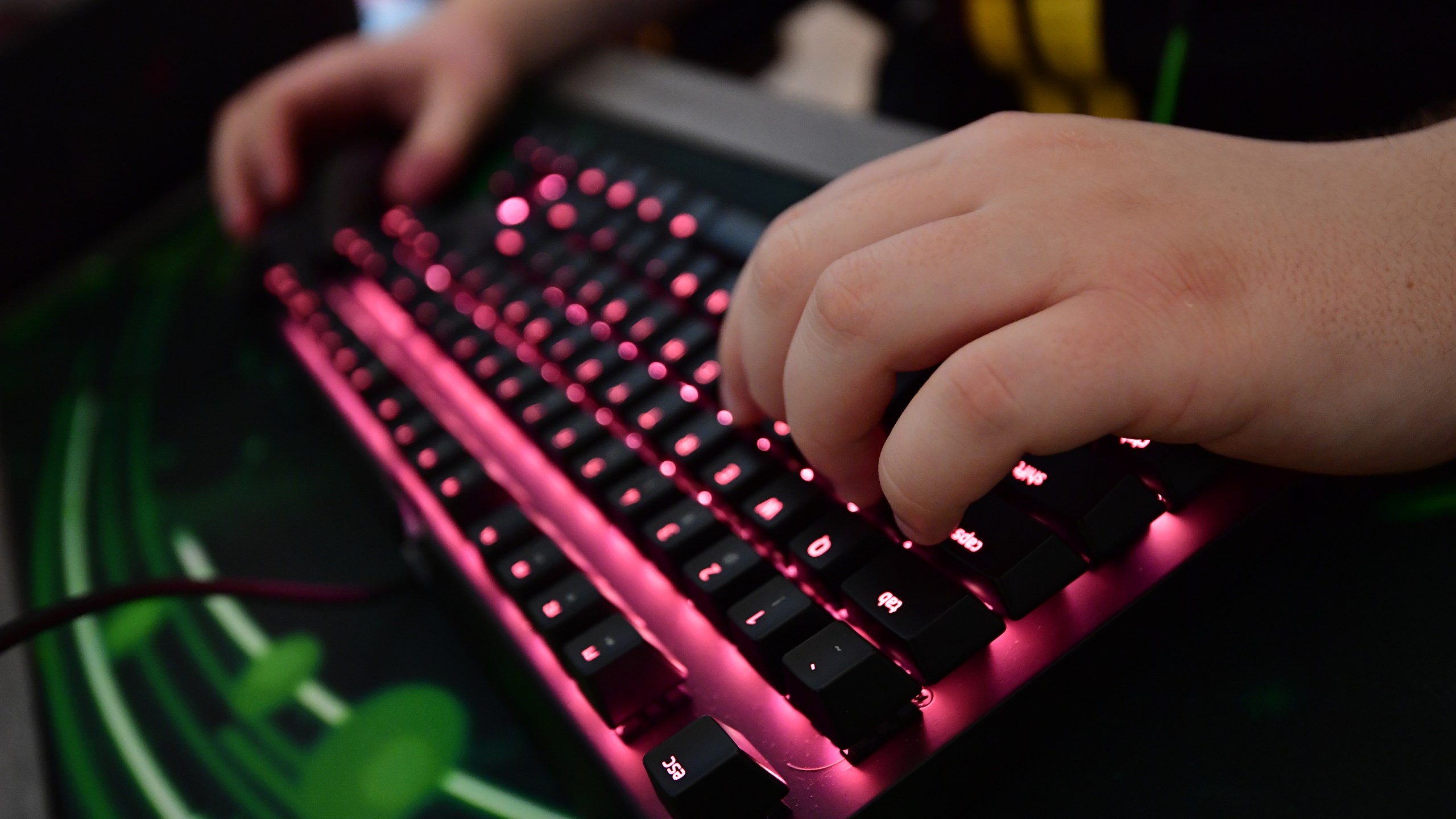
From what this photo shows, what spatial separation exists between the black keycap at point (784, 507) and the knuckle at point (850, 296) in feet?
0.27

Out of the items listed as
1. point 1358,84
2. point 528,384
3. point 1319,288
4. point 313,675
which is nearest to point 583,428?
point 528,384

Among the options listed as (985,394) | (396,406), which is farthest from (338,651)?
(985,394)

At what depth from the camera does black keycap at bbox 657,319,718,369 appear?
0.48 meters

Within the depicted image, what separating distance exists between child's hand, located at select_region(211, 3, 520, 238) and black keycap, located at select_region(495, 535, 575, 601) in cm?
45

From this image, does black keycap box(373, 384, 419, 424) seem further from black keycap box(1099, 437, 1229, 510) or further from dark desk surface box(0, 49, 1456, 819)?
black keycap box(1099, 437, 1229, 510)

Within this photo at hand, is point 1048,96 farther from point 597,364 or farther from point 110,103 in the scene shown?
point 110,103

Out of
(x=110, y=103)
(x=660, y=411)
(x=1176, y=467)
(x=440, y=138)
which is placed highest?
(x=110, y=103)

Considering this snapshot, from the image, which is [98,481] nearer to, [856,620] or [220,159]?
[220,159]

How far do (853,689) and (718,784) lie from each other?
50mm

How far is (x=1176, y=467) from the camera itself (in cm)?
33

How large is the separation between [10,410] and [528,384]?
50cm

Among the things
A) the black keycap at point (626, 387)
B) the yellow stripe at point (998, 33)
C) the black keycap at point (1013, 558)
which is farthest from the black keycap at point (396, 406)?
the yellow stripe at point (998, 33)

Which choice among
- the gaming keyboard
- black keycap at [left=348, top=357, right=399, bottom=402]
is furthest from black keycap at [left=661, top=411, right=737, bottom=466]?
black keycap at [left=348, top=357, right=399, bottom=402]

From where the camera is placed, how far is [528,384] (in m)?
0.52
